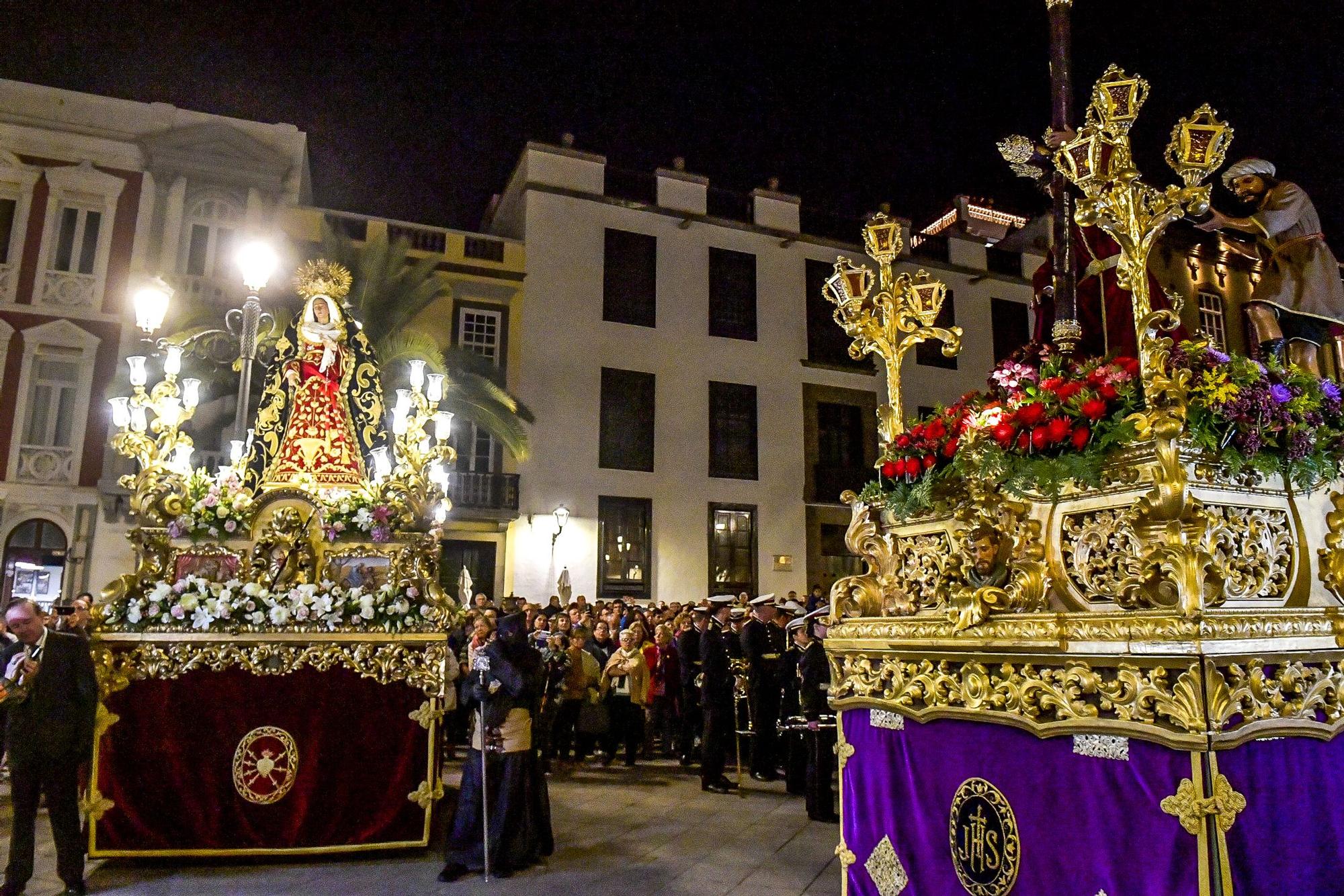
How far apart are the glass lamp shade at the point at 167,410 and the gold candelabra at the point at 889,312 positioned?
5.95 m

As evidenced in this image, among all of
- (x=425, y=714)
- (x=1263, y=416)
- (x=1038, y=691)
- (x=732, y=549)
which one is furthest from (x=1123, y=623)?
(x=732, y=549)

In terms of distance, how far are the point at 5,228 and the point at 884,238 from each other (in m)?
21.4

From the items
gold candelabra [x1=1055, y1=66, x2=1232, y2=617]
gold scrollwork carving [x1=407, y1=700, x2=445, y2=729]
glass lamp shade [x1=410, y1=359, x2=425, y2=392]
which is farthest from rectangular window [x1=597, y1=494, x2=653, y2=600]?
gold candelabra [x1=1055, y1=66, x2=1232, y2=617]

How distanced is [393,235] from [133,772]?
1675 cm

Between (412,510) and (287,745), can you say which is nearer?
(287,745)

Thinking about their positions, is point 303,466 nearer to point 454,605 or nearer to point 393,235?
point 454,605

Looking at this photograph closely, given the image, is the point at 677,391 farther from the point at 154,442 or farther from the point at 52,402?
the point at 154,442

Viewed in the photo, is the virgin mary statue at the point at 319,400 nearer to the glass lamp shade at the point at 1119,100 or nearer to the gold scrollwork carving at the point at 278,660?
the gold scrollwork carving at the point at 278,660

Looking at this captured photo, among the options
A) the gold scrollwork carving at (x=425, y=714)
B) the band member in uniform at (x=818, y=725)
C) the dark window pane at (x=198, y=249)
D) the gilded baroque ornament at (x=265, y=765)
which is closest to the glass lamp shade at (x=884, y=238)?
the band member in uniform at (x=818, y=725)

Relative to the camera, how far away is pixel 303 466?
8.50 metres

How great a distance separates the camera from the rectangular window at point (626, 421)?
22.6 m

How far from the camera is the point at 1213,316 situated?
5273 mm

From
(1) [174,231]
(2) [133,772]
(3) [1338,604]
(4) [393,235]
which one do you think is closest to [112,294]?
(1) [174,231]

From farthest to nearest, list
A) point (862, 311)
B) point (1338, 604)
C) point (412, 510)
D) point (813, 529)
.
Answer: point (813, 529) < point (412, 510) < point (862, 311) < point (1338, 604)
